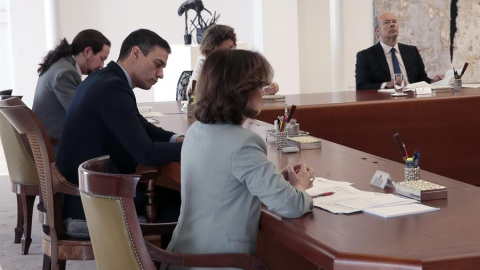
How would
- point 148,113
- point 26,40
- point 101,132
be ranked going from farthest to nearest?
point 26,40 < point 148,113 < point 101,132

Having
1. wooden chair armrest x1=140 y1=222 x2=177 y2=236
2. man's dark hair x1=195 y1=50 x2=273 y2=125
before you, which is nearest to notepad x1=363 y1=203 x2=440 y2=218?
man's dark hair x1=195 y1=50 x2=273 y2=125

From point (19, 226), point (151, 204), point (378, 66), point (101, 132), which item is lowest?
point (19, 226)

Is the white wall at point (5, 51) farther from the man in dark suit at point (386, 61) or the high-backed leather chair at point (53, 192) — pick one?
the high-backed leather chair at point (53, 192)

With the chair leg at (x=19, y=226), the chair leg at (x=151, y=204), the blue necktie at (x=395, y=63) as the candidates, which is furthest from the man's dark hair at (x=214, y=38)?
the chair leg at (x=151, y=204)

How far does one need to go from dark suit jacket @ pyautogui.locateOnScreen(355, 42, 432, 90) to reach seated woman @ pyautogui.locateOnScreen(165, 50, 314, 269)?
4273mm

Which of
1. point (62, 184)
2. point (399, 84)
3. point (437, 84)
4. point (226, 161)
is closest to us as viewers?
point (226, 161)

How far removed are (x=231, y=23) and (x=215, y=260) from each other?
28.2 ft

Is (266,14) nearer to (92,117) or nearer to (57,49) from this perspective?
(57,49)

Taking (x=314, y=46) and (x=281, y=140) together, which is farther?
(x=314, y=46)

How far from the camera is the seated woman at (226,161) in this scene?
2.56m

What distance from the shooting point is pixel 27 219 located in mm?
4922

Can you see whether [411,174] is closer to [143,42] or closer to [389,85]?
[143,42]

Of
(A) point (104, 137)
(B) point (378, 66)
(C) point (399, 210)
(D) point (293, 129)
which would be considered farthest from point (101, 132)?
(B) point (378, 66)

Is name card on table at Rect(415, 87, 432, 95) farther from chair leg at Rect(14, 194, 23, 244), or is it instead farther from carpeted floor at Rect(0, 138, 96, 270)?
chair leg at Rect(14, 194, 23, 244)
